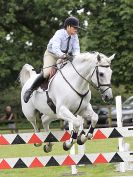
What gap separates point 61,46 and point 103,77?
57.1 inches

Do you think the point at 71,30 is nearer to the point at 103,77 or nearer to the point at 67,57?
the point at 67,57

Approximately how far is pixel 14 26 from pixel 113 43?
591 cm

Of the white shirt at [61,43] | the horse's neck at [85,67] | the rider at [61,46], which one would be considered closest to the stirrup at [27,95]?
the rider at [61,46]

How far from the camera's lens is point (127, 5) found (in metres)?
27.8

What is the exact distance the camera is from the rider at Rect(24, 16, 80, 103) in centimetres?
971

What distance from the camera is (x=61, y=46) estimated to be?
9922 millimetres

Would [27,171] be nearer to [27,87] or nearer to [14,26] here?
[27,87]

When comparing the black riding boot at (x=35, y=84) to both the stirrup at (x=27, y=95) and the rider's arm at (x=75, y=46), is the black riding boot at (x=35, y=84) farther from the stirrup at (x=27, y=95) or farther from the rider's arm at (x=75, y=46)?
the rider's arm at (x=75, y=46)

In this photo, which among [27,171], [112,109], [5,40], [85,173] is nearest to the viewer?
[85,173]

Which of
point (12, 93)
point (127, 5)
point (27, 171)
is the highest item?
point (127, 5)

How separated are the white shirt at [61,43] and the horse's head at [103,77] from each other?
0.91 metres

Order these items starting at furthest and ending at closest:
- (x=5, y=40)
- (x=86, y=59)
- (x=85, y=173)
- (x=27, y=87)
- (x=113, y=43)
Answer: (x=5, y=40) < (x=113, y=43) < (x=85, y=173) < (x=27, y=87) < (x=86, y=59)

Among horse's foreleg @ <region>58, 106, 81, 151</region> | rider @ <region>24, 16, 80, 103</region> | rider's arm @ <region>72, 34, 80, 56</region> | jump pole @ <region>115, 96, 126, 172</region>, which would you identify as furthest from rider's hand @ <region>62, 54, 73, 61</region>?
jump pole @ <region>115, 96, 126, 172</region>

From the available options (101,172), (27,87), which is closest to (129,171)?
Result: (101,172)
